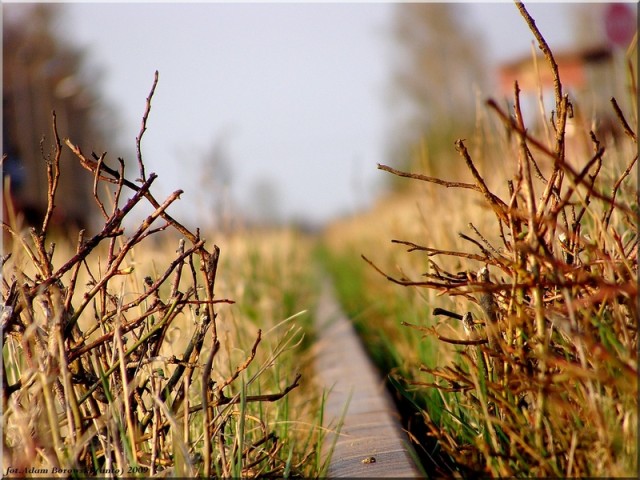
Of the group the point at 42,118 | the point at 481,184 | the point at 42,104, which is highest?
the point at 42,104

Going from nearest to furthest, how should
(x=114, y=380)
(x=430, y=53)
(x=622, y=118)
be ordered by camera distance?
(x=622, y=118) → (x=114, y=380) → (x=430, y=53)

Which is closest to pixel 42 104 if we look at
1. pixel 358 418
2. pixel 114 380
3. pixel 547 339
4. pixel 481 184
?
pixel 358 418

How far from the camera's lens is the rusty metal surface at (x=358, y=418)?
1500 millimetres

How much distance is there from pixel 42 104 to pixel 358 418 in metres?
14.8

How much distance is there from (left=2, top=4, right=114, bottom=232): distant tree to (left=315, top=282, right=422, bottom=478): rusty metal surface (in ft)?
20.4

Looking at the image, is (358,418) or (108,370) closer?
(108,370)

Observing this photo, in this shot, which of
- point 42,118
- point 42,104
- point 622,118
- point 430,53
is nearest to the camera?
point 622,118

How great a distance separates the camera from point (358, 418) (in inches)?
76.5

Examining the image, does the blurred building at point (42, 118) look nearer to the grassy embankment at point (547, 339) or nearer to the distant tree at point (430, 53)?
the grassy embankment at point (547, 339)

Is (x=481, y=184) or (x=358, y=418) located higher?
(x=481, y=184)

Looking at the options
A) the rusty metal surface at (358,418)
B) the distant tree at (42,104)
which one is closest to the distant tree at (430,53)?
the distant tree at (42,104)

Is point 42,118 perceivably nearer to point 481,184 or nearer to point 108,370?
point 108,370

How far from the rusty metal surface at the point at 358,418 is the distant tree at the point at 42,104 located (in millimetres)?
6215

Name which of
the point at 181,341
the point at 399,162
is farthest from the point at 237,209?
the point at 399,162
